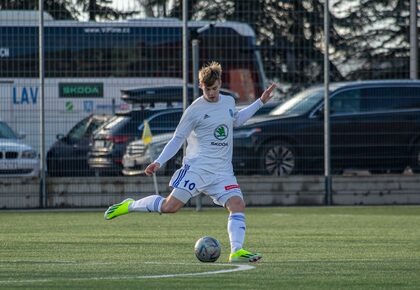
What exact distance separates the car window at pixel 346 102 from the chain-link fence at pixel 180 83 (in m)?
0.02

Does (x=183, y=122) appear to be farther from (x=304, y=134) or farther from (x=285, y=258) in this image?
(x=304, y=134)

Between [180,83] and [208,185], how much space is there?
1018cm

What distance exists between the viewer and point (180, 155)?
21.8m

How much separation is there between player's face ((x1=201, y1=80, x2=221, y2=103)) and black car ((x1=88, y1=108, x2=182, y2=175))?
10.0 meters


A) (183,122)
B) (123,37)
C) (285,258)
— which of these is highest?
(123,37)

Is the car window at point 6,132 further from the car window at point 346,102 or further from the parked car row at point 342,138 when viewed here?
the car window at point 346,102

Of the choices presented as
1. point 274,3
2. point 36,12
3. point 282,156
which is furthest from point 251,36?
point 36,12

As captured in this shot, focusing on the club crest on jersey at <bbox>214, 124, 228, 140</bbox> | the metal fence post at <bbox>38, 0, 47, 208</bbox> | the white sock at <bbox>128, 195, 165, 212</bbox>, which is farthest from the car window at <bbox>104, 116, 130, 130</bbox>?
the club crest on jersey at <bbox>214, 124, 228, 140</bbox>

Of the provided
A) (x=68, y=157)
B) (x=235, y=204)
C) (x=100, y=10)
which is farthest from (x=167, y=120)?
(x=235, y=204)

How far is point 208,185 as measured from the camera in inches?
456

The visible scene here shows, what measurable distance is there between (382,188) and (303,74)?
95.7 inches

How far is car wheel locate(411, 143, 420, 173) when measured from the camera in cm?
2209

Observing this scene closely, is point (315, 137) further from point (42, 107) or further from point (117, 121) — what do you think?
point (42, 107)

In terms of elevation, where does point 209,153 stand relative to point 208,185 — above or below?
above
